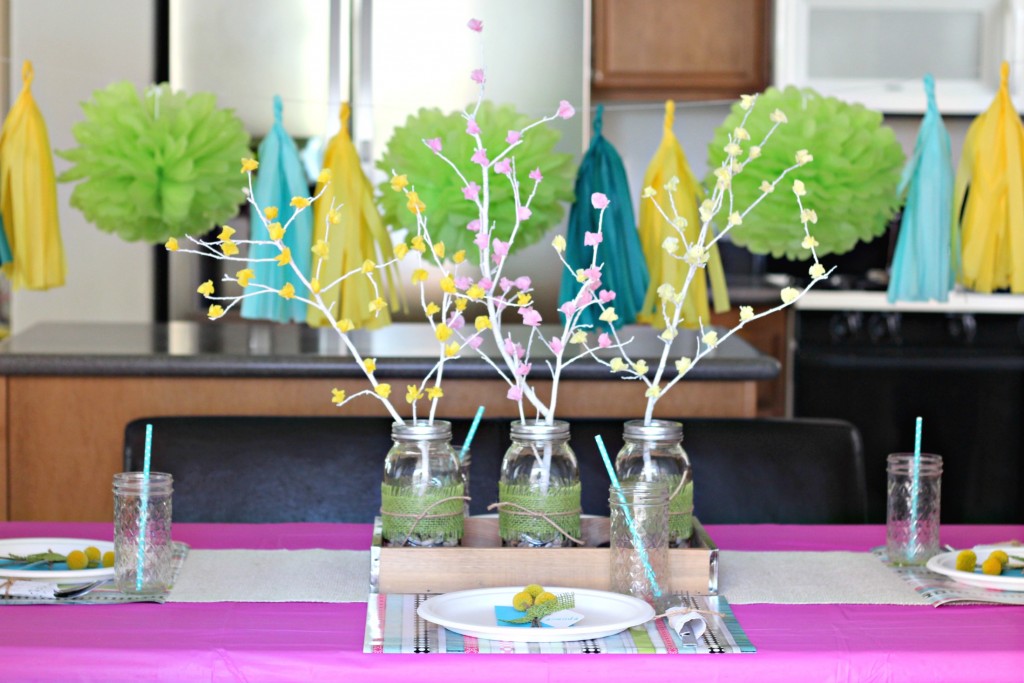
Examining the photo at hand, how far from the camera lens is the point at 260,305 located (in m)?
1.98

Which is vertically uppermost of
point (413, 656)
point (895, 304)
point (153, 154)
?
point (153, 154)

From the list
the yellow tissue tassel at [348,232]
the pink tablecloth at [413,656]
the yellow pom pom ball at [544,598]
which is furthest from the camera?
the yellow tissue tassel at [348,232]

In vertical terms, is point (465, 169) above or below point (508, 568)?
above

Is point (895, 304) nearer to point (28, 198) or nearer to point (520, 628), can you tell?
point (28, 198)

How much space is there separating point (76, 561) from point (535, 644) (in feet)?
1.82

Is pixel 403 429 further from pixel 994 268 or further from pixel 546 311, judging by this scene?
pixel 546 311

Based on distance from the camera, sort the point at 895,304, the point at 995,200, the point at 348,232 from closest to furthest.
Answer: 1. the point at 995,200
2. the point at 348,232
3. the point at 895,304

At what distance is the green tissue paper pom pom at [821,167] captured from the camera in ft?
6.02

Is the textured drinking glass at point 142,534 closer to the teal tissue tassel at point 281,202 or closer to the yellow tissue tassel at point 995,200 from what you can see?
the teal tissue tassel at point 281,202

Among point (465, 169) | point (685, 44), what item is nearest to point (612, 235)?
point (465, 169)

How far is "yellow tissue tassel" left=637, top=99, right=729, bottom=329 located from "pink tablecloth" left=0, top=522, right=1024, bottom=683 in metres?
0.74

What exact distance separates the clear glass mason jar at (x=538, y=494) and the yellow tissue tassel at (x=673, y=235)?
590 mm

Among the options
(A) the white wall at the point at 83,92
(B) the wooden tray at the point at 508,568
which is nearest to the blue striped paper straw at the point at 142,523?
(B) the wooden tray at the point at 508,568

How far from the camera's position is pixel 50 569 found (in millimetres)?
1403
